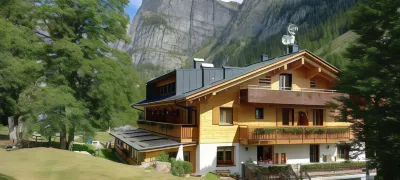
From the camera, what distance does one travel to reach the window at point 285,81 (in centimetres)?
2767

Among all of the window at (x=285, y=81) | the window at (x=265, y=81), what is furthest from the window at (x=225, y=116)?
the window at (x=285, y=81)

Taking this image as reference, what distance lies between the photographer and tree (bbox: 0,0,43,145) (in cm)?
2338

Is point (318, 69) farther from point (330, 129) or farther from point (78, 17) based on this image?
point (78, 17)

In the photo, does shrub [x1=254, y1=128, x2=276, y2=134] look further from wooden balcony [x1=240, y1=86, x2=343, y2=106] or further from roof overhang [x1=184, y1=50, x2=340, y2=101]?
roof overhang [x1=184, y1=50, x2=340, y2=101]

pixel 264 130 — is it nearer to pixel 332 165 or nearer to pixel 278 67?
pixel 278 67

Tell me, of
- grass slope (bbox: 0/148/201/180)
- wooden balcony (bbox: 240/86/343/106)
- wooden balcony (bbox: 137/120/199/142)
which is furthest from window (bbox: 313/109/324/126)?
grass slope (bbox: 0/148/201/180)

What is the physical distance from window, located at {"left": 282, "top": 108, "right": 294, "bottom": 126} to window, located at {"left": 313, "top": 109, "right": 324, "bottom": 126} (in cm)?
240

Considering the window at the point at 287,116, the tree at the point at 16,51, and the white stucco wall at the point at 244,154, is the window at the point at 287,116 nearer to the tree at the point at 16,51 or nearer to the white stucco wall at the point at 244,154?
the white stucco wall at the point at 244,154

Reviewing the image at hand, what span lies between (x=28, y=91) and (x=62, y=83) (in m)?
2.57

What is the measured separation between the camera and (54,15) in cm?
2734

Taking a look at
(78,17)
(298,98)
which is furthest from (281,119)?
(78,17)

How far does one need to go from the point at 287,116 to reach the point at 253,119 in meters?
3.26

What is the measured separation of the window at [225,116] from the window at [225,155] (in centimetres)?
190

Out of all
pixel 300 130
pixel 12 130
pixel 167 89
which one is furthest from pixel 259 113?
pixel 12 130
